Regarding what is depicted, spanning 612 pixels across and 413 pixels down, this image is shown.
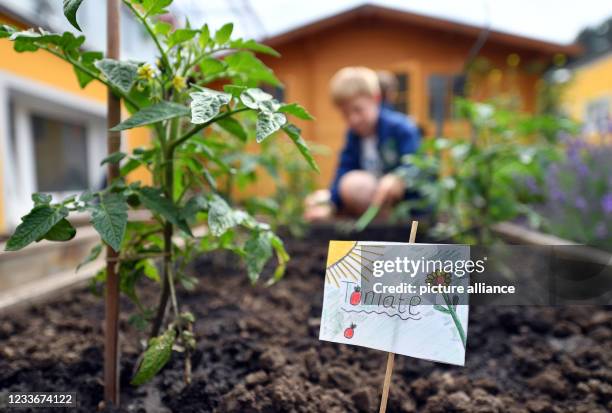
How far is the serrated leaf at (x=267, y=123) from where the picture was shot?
2.05ft

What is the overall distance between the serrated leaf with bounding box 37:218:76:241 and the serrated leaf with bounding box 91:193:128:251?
64mm

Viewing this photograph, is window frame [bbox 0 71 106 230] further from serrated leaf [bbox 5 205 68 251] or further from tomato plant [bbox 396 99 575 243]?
tomato plant [bbox 396 99 575 243]

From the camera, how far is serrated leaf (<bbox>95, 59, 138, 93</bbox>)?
2.45 feet

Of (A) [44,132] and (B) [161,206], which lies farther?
(A) [44,132]

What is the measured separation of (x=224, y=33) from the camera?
81 cm

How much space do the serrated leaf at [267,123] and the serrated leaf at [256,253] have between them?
12.0 inches

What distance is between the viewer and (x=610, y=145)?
7.91 feet

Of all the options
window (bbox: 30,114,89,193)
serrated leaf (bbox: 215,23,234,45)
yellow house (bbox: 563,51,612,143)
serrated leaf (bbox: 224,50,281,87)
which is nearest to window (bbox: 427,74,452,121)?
window (bbox: 30,114,89,193)

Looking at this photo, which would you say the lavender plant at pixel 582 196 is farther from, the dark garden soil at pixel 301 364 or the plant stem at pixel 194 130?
the plant stem at pixel 194 130


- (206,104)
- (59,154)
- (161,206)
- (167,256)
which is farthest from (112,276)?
(59,154)

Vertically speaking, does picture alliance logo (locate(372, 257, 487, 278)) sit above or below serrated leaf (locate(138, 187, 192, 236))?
below

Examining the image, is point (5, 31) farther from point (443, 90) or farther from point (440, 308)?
point (443, 90)

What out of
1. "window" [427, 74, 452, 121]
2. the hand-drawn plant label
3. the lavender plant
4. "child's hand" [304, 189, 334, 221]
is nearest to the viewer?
the hand-drawn plant label

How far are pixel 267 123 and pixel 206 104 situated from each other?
102mm
